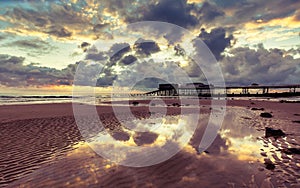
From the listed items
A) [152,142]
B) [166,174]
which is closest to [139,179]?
[166,174]

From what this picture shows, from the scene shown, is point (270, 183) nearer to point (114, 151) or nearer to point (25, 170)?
point (114, 151)

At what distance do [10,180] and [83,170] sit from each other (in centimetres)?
203

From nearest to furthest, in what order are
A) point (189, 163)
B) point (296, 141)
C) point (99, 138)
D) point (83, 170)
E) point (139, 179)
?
1. point (139, 179)
2. point (83, 170)
3. point (189, 163)
4. point (296, 141)
5. point (99, 138)

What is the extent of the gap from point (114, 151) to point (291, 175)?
6.48 m

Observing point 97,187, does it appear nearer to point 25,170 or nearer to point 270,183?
point 25,170

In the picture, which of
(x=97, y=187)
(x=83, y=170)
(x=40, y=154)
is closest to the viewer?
(x=97, y=187)

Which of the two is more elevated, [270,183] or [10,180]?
[270,183]

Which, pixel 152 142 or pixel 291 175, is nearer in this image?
pixel 291 175

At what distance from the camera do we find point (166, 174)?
5812mm

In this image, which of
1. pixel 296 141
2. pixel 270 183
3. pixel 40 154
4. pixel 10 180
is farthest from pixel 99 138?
pixel 296 141

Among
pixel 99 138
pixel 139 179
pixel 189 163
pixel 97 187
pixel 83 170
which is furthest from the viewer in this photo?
pixel 99 138

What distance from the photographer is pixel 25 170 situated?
6285 mm

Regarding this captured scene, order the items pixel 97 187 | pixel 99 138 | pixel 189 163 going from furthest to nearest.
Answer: pixel 99 138 → pixel 189 163 → pixel 97 187

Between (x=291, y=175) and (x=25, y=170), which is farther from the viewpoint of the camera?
(x=25, y=170)
